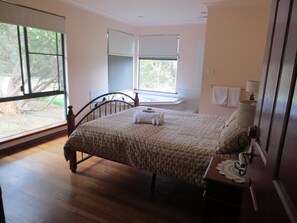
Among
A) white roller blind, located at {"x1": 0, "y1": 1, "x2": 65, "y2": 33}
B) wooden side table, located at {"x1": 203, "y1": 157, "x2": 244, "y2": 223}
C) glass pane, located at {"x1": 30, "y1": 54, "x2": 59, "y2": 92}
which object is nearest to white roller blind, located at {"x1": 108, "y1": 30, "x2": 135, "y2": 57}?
white roller blind, located at {"x1": 0, "y1": 1, "x2": 65, "y2": 33}

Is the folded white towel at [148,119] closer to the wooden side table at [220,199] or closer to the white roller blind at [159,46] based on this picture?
the wooden side table at [220,199]

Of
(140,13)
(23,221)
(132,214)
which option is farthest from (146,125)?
(140,13)

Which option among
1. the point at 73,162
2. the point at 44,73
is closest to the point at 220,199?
the point at 73,162

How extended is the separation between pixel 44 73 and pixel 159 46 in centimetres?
311

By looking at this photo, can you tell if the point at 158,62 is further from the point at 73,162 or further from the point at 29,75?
the point at 73,162

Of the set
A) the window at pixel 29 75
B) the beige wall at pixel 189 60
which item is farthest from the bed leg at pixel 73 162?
the beige wall at pixel 189 60

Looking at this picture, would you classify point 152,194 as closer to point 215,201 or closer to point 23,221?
point 215,201

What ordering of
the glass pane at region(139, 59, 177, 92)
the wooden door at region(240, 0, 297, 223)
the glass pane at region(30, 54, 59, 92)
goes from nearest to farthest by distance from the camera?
the wooden door at region(240, 0, 297, 223) → the glass pane at region(30, 54, 59, 92) → the glass pane at region(139, 59, 177, 92)

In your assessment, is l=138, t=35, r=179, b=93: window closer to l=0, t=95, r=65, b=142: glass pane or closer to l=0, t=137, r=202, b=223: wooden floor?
l=0, t=95, r=65, b=142: glass pane

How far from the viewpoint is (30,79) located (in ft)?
11.5

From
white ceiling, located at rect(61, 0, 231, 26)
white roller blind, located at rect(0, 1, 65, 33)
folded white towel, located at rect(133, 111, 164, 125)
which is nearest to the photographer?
folded white towel, located at rect(133, 111, 164, 125)

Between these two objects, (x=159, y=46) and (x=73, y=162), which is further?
(x=159, y=46)

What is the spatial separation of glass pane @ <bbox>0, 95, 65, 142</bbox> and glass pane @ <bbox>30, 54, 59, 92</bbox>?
0.22 m

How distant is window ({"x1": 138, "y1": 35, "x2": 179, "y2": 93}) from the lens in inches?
217
